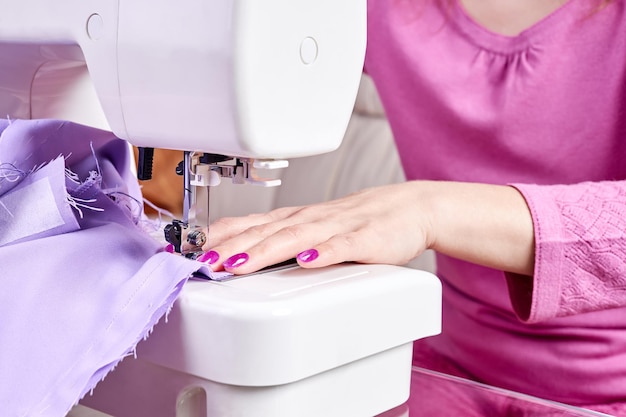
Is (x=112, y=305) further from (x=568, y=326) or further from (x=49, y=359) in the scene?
(x=568, y=326)

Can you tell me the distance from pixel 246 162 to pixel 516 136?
0.62 meters

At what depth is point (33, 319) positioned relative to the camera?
0.56 meters

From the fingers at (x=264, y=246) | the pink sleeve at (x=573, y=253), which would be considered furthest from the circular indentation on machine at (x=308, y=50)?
the pink sleeve at (x=573, y=253)

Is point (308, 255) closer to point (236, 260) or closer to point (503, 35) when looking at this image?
point (236, 260)

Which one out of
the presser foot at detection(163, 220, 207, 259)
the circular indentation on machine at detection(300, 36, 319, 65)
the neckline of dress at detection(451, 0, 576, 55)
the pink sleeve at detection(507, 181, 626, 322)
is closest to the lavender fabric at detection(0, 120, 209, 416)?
the presser foot at detection(163, 220, 207, 259)

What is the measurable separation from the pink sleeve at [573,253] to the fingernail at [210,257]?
37cm

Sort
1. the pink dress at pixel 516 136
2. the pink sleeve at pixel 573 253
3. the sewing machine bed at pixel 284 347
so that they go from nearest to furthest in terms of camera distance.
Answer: the sewing machine bed at pixel 284 347, the pink sleeve at pixel 573 253, the pink dress at pixel 516 136

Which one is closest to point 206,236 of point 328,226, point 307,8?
point 328,226

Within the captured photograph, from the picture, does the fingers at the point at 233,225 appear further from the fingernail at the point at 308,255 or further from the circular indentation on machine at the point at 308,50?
the circular indentation on machine at the point at 308,50

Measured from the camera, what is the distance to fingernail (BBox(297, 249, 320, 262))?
0.66m

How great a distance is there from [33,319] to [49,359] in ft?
0.11

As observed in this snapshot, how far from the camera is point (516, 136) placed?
116 cm

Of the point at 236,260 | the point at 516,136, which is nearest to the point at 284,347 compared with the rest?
the point at 236,260

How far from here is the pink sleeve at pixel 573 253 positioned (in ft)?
2.84
